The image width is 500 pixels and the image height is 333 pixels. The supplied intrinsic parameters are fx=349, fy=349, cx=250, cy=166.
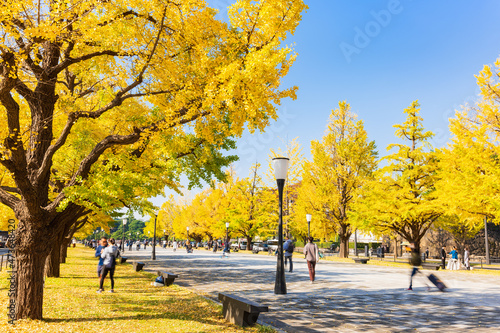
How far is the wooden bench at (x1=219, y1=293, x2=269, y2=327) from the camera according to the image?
6.57m

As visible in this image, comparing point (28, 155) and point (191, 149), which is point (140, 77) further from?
point (191, 149)

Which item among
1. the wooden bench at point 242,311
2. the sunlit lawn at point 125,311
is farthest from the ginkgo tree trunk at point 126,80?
the wooden bench at point 242,311

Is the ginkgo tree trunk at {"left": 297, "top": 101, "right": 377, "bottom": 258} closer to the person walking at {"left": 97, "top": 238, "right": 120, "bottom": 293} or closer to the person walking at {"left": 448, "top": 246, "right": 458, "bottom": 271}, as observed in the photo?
the person walking at {"left": 448, "top": 246, "right": 458, "bottom": 271}

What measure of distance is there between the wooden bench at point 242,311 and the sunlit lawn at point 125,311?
0.18m

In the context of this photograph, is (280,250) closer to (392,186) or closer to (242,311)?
(242,311)

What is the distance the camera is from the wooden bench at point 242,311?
6566mm

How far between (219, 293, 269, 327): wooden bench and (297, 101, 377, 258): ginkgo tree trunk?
2356cm

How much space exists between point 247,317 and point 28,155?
5.82 meters

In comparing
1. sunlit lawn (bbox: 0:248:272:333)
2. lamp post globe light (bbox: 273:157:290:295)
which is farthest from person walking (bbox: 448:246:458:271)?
sunlit lawn (bbox: 0:248:272:333)

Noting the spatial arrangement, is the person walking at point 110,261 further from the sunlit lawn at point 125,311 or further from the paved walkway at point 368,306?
the paved walkway at point 368,306

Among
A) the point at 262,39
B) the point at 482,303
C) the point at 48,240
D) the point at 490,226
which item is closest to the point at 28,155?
the point at 48,240

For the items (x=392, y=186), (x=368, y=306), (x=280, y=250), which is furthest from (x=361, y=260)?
(x=368, y=306)

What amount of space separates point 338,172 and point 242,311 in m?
25.4

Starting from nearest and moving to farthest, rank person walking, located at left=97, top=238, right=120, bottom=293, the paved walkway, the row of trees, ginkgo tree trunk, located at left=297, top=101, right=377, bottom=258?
1. the paved walkway
2. person walking, located at left=97, top=238, right=120, bottom=293
3. the row of trees
4. ginkgo tree trunk, located at left=297, top=101, right=377, bottom=258
